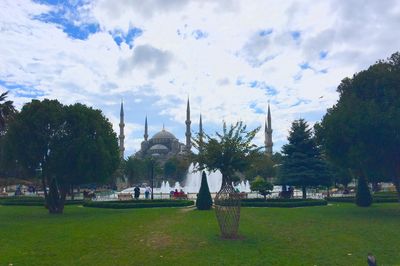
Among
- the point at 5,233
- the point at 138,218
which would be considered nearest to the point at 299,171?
the point at 138,218

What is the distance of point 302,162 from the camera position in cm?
3822

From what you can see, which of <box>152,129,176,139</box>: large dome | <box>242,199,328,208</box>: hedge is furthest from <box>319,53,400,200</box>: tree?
<box>152,129,176,139</box>: large dome

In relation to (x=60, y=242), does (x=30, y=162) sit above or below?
above

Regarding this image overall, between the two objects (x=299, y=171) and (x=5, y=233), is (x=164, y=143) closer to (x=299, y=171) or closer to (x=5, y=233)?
(x=299, y=171)

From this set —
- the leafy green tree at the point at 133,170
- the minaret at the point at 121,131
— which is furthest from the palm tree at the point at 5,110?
the minaret at the point at 121,131

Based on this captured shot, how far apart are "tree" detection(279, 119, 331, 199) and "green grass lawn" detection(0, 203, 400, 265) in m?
16.9

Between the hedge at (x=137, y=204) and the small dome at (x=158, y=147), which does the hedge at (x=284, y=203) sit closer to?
the hedge at (x=137, y=204)

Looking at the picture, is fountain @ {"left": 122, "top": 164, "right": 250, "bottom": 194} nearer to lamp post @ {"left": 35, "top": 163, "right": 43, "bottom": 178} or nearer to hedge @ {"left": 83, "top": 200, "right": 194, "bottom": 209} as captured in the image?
hedge @ {"left": 83, "top": 200, "right": 194, "bottom": 209}

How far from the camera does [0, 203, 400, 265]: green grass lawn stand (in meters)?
11.9

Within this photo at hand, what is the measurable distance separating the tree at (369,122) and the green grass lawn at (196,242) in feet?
12.0

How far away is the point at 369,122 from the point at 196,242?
39.0 ft

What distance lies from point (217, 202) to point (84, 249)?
15.3 ft

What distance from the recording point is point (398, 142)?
21.6m

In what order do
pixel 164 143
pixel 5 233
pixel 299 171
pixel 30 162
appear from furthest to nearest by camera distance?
pixel 164 143 < pixel 299 171 < pixel 30 162 < pixel 5 233
